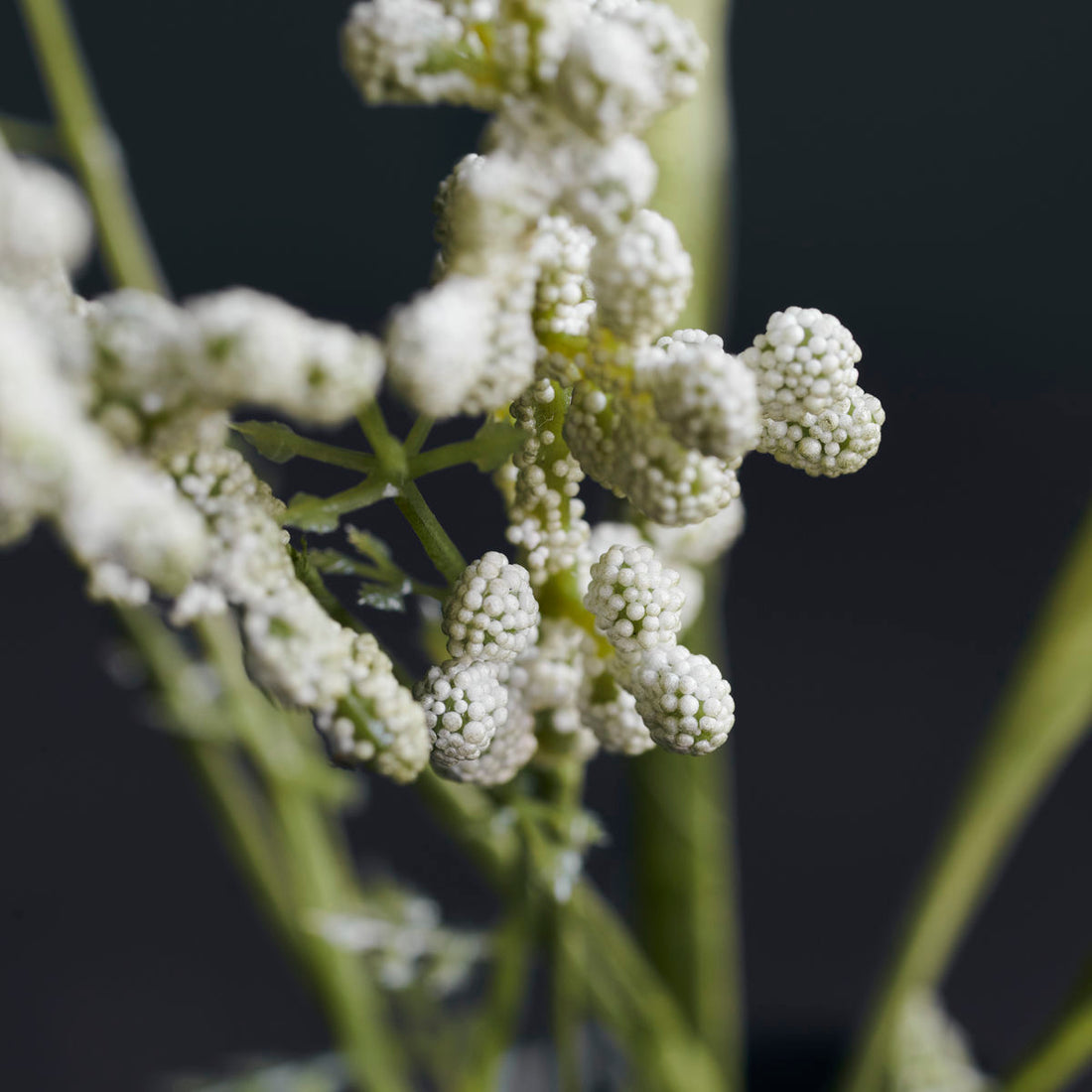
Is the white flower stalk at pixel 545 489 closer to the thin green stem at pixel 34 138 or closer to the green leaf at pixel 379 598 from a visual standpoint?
the green leaf at pixel 379 598

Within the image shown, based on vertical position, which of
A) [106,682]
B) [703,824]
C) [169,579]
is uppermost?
[169,579]

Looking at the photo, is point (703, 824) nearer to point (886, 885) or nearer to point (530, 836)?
point (530, 836)

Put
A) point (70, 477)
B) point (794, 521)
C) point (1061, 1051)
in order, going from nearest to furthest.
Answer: point (70, 477), point (1061, 1051), point (794, 521)

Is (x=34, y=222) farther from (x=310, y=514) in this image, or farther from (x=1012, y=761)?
(x=1012, y=761)

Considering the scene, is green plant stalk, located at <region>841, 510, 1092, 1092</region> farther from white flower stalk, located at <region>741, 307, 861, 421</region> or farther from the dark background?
the dark background

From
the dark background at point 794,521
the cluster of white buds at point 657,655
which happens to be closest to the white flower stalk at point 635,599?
the cluster of white buds at point 657,655

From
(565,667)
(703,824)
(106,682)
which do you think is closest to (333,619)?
(565,667)

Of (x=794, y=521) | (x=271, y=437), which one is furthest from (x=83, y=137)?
(x=794, y=521)
